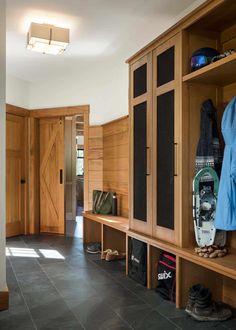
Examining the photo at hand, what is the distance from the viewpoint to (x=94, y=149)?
16.9 feet

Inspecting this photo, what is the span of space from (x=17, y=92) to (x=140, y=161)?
10.2 feet

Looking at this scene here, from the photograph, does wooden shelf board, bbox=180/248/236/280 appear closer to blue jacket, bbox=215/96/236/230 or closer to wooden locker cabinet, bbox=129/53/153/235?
blue jacket, bbox=215/96/236/230

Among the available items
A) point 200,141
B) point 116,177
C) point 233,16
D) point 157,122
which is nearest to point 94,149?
point 116,177

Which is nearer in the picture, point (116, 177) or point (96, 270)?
point (96, 270)

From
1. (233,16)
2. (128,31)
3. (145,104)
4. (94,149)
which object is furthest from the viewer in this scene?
(94,149)

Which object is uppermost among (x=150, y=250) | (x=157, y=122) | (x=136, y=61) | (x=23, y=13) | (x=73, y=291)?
(x=23, y=13)

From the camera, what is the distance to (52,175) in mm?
5766

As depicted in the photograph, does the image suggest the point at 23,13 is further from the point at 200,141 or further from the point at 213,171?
the point at 213,171

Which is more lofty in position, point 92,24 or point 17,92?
point 92,24

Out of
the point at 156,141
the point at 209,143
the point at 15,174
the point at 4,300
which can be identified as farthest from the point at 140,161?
the point at 15,174

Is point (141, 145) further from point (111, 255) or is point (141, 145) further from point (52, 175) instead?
point (52, 175)

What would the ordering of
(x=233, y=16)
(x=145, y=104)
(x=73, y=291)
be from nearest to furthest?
(x=233, y=16)
(x=73, y=291)
(x=145, y=104)

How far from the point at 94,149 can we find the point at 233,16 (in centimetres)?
296

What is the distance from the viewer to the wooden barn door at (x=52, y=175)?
18.7 feet
